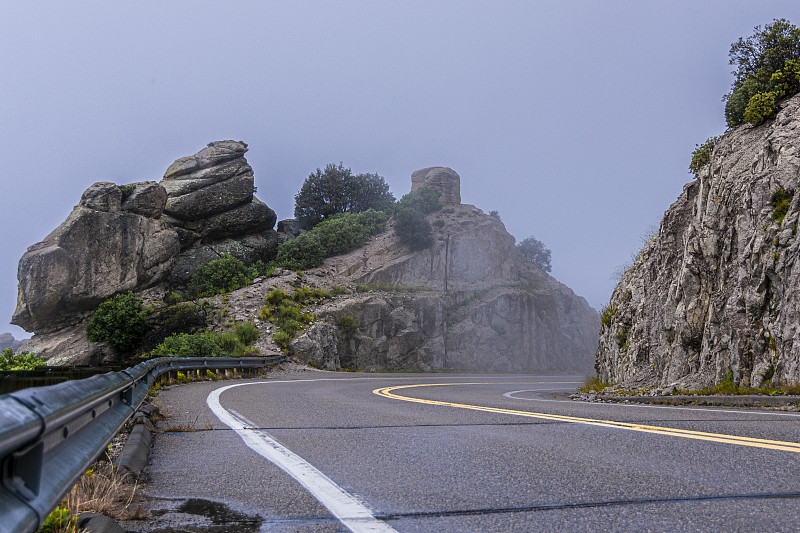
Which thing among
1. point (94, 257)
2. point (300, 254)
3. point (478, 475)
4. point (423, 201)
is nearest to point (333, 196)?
point (423, 201)

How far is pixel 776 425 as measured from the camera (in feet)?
24.2

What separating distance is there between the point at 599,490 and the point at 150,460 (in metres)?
3.84

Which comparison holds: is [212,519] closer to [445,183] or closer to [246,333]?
[246,333]

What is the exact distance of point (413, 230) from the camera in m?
53.1

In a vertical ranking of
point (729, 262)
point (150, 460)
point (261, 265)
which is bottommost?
point (150, 460)

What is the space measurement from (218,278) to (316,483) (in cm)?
4249

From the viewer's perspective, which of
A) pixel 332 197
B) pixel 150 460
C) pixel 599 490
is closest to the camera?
pixel 599 490

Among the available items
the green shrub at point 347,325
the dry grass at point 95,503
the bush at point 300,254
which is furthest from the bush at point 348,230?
the dry grass at point 95,503

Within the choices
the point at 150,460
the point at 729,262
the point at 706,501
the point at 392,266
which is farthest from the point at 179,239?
the point at 706,501

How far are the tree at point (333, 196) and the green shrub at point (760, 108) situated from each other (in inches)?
1744

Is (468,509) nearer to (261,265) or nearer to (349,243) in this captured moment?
(261,265)

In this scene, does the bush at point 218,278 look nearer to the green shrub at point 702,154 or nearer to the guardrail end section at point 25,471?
the green shrub at point 702,154

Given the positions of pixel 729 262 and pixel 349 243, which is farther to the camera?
pixel 349 243

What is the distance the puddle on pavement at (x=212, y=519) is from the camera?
3184 millimetres
